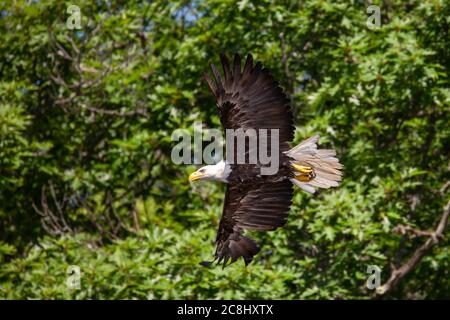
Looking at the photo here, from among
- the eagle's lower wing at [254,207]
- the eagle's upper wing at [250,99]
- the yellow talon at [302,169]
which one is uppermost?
the eagle's upper wing at [250,99]

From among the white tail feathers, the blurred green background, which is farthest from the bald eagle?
the blurred green background

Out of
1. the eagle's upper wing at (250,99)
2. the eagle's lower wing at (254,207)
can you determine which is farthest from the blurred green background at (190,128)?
the eagle's upper wing at (250,99)

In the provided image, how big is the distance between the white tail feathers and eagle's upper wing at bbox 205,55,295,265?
0.54ft

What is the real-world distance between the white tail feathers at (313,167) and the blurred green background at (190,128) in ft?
5.81

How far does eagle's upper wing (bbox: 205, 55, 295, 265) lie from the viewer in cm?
724

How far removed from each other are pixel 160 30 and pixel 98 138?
1751 millimetres

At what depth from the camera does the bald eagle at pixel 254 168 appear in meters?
7.25

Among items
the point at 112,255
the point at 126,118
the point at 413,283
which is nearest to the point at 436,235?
the point at 413,283

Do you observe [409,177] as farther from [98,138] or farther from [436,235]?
[98,138]

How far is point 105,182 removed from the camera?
12180mm

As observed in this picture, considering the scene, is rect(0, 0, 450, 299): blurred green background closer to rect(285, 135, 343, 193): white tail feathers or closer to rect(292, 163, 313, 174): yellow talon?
rect(285, 135, 343, 193): white tail feathers

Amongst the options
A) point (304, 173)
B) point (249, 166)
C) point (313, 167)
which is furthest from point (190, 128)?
point (249, 166)

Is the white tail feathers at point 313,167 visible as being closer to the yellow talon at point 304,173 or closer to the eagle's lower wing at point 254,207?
the yellow talon at point 304,173

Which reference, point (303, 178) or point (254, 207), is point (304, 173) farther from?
point (254, 207)
